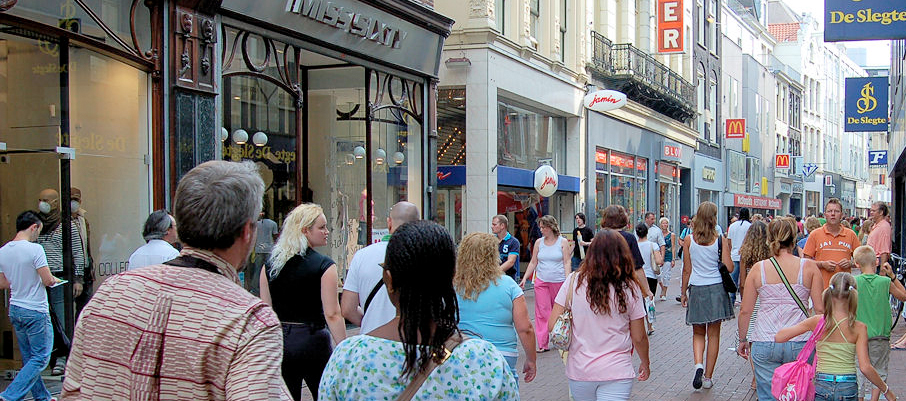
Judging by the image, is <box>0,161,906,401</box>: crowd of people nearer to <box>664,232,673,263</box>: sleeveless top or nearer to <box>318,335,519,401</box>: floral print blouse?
<box>318,335,519,401</box>: floral print blouse

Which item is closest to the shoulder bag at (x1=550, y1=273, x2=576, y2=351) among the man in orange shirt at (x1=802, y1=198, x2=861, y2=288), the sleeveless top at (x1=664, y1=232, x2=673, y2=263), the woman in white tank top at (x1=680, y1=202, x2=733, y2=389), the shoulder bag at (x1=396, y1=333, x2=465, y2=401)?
the shoulder bag at (x1=396, y1=333, x2=465, y2=401)

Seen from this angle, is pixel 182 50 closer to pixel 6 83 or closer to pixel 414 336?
pixel 6 83

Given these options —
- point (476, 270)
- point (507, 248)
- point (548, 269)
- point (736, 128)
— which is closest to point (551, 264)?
point (548, 269)

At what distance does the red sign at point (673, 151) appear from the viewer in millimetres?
31366

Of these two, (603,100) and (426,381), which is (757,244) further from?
(603,100)

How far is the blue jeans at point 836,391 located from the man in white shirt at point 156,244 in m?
4.45

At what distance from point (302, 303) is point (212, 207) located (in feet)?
10.1

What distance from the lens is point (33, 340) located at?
24.0 ft

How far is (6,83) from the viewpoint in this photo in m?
8.35

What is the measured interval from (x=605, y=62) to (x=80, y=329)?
77.5 feet

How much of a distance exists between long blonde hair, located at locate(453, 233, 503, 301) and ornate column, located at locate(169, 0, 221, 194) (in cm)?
467

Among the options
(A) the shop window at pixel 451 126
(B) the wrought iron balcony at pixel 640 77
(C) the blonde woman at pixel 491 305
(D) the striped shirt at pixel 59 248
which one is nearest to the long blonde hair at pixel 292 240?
(C) the blonde woman at pixel 491 305

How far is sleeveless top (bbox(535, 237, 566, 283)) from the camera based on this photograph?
1052 centimetres

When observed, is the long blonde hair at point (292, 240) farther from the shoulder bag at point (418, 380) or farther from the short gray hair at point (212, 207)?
the short gray hair at point (212, 207)
